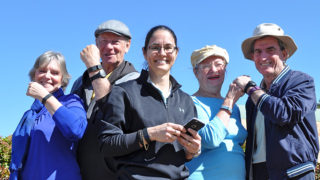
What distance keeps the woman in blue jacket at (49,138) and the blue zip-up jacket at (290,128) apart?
5.71 ft

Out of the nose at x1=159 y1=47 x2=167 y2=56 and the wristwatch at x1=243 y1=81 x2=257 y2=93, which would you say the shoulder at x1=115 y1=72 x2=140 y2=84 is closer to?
the nose at x1=159 y1=47 x2=167 y2=56

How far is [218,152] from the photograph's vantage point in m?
3.54

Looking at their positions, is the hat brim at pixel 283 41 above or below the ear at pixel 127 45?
below

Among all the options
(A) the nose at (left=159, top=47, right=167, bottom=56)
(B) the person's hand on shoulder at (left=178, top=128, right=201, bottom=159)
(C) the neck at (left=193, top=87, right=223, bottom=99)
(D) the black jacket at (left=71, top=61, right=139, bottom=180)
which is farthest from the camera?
(C) the neck at (left=193, top=87, right=223, bottom=99)

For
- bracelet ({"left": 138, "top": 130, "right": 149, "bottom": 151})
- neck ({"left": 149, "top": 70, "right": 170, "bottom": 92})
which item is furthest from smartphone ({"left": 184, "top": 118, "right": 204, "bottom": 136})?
neck ({"left": 149, "top": 70, "right": 170, "bottom": 92})

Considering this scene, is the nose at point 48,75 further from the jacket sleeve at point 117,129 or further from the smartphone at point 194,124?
the smartphone at point 194,124

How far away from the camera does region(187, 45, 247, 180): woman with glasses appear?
3.44 metres

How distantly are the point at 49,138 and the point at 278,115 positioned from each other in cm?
210

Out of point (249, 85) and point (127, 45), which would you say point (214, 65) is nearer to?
point (249, 85)

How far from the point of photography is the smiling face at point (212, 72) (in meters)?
3.98

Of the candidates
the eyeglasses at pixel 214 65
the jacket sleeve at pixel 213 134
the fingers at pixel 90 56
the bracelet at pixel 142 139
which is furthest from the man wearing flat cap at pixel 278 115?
the fingers at pixel 90 56

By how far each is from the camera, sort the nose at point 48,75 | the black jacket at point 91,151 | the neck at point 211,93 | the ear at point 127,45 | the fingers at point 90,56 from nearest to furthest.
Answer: the black jacket at point 91,151 → the fingers at point 90,56 → the nose at point 48,75 → the neck at point 211,93 → the ear at point 127,45

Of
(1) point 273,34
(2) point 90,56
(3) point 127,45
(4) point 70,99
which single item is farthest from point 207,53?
(4) point 70,99

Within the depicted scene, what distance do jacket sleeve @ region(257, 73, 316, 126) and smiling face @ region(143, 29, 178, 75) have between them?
3.35 ft
